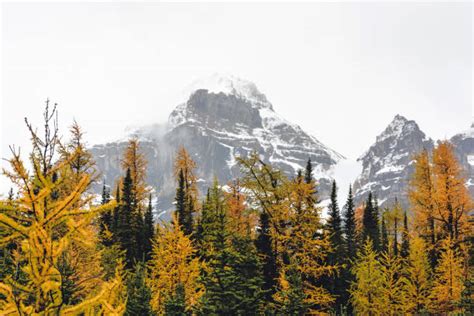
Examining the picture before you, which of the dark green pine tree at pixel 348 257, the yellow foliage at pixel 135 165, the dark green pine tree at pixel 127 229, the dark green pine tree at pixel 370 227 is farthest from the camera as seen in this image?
the dark green pine tree at pixel 370 227

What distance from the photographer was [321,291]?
2231 cm

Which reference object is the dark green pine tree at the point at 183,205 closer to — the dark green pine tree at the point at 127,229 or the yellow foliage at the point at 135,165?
the yellow foliage at the point at 135,165

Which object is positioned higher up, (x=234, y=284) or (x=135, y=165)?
(x=135, y=165)

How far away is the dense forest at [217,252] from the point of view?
4.56 m

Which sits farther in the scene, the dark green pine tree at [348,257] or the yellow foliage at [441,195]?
the yellow foliage at [441,195]

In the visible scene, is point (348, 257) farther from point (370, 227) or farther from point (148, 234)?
point (148, 234)

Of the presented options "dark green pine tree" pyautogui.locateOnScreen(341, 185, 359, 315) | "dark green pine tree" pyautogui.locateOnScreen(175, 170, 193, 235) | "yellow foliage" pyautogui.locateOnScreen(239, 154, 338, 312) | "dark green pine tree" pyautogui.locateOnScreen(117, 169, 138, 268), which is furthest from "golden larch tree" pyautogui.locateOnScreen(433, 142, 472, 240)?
"dark green pine tree" pyautogui.locateOnScreen(117, 169, 138, 268)

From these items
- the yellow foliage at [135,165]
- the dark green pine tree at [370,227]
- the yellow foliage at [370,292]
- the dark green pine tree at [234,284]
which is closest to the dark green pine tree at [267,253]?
the yellow foliage at [370,292]

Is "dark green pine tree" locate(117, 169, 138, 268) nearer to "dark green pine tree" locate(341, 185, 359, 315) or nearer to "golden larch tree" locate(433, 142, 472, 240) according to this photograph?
"dark green pine tree" locate(341, 185, 359, 315)

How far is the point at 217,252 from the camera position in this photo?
706 inches

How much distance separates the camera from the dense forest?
456cm

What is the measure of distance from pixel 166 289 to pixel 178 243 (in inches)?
112

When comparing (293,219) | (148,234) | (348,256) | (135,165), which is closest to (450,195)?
(348,256)

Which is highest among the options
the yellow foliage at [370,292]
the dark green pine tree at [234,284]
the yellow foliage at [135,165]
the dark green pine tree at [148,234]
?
the yellow foliage at [135,165]
